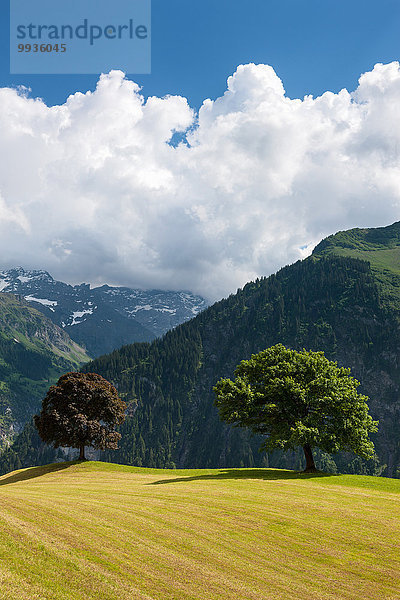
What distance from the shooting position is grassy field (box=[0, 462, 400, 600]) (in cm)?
1498

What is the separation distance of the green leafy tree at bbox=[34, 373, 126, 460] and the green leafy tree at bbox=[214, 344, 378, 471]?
25.0m

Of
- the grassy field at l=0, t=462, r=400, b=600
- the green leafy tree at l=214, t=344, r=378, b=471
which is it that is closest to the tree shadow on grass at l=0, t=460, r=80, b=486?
the green leafy tree at l=214, t=344, r=378, b=471

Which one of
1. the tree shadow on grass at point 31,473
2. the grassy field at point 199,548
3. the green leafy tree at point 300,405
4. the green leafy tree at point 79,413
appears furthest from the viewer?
the green leafy tree at point 79,413

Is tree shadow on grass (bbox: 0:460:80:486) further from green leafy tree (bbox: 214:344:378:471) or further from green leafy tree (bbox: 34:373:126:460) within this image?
green leafy tree (bbox: 214:344:378:471)

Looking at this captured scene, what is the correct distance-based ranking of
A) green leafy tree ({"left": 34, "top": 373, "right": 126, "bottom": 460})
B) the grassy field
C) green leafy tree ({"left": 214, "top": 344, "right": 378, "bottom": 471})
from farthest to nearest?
1. green leafy tree ({"left": 34, "top": 373, "right": 126, "bottom": 460})
2. green leafy tree ({"left": 214, "top": 344, "right": 378, "bottom": 471})
3. the grassy field

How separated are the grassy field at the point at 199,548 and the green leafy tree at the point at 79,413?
36856 millimetres

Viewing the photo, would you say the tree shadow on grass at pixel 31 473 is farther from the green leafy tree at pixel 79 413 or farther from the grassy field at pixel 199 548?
the grassy field at pixel 199 548

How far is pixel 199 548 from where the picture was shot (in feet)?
66.8

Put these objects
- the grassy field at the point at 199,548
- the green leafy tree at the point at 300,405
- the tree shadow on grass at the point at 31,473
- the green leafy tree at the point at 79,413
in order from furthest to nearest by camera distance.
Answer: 1. the green leafy tree at the point at 79,413
2. the tree shadow on grass at the point at 31,473
3. the green leafy tree at the point at 300,405
4. the grassy field at the point at 199,548

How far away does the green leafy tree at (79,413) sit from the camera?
68.8 m

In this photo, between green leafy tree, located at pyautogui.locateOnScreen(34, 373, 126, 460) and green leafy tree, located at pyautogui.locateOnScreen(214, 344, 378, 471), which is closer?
→ green leafy tree, located at pyautogui.locateOnScreen(214, 344, 378, 471)

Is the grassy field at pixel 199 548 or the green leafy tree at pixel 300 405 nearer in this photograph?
the grassy field at pixel 199 548

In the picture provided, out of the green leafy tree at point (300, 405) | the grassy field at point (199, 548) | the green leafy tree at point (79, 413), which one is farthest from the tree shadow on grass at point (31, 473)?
the grassy field at point (199, 548)

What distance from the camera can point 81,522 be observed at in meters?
21.6
